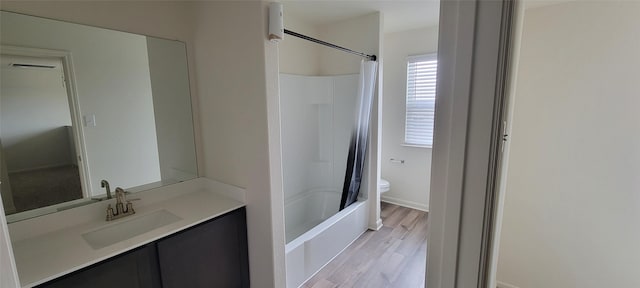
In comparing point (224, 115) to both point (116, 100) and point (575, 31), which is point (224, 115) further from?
point (575, 31)

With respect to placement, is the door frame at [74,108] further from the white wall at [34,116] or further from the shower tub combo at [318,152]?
the shower tub combo at [318,152]

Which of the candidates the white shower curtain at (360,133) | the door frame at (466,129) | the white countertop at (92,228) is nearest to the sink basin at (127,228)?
the white countertop at (92,228)

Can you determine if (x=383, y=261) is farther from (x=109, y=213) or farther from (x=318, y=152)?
(x=109, y=213)

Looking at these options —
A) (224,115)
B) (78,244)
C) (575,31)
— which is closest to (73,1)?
(224,115)

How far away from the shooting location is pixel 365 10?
103 inches

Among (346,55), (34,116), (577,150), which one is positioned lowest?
(577,150)

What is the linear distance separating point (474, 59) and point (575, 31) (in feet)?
7.12

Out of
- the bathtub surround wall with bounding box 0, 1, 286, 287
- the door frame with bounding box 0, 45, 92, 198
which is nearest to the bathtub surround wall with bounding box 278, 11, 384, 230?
the bathtub surround wall with bounding box 0, 1, 286, 287

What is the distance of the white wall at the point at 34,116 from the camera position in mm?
1338

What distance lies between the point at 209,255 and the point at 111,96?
1.19 m

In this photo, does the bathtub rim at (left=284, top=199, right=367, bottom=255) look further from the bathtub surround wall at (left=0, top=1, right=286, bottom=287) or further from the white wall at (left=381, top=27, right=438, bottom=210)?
the white wall at (left=381, top=27, right=438, bottom=210)

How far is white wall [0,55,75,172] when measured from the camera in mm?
1338

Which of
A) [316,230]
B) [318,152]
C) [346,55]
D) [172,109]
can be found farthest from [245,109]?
[318,152]

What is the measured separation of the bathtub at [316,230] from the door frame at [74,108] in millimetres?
1383
